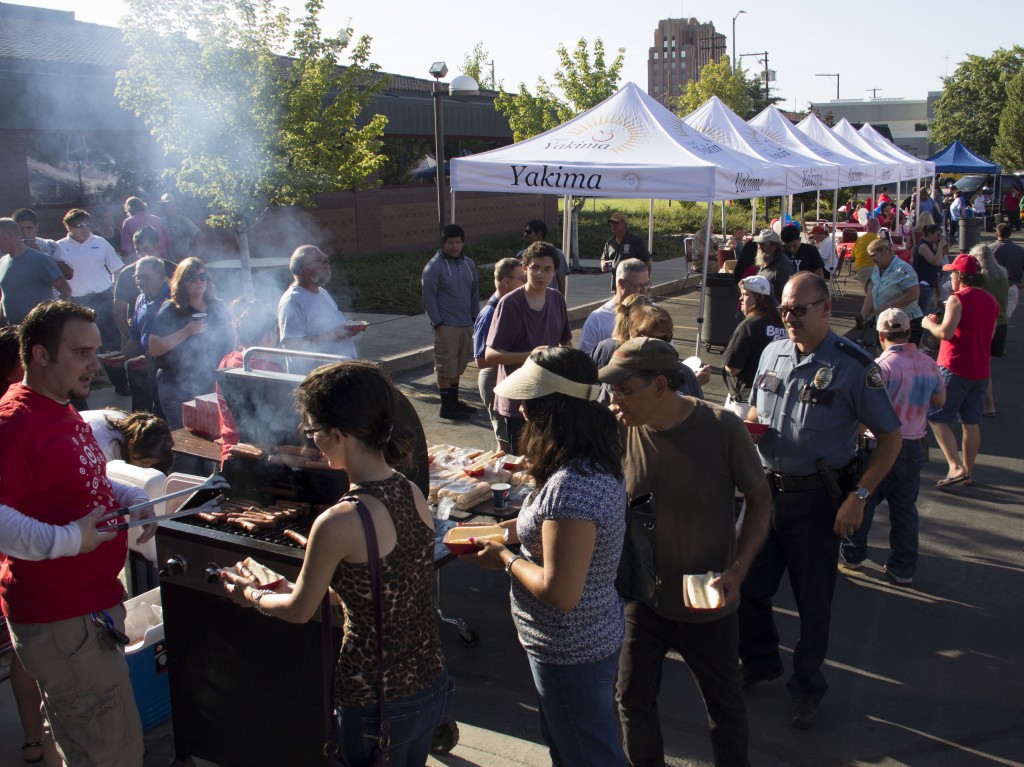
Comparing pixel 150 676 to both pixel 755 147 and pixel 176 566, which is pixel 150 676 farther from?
pixel 755 147

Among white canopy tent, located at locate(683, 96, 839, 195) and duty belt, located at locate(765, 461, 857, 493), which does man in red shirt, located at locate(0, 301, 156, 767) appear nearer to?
duty belt, located at locate(765, 461, 857, 493)

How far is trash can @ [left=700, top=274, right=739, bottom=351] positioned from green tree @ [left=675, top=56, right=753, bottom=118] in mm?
25827

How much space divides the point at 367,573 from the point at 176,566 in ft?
4.14

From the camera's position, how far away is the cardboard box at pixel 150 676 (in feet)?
12.1

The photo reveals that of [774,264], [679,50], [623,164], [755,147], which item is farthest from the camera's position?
[679,50]

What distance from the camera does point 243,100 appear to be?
1102cm

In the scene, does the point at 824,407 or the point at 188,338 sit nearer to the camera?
the point at 824,407

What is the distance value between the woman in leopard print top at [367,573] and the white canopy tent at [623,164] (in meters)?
6.87

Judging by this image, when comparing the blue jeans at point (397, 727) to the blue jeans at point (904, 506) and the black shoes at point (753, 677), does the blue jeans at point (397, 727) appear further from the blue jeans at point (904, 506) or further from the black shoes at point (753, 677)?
the blue jeans at point (904, 506)

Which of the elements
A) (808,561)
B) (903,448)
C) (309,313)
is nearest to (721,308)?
(903,448)

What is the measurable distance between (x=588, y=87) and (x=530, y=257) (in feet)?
56.1

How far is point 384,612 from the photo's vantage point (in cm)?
245

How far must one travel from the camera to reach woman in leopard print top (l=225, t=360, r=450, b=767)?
7.91ft

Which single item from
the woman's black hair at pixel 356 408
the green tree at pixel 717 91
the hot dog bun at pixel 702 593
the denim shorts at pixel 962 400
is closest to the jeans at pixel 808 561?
the hot dog bun at pixel 702 593
